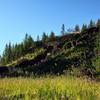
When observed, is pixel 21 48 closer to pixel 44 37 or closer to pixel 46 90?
pixel 44 37

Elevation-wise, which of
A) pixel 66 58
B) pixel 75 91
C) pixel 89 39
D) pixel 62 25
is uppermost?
pixel 62 25

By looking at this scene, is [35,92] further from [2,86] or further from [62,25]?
[62,25]

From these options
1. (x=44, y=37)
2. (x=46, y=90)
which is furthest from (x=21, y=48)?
(x=46, y=90)

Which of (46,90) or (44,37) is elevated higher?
(44,37)

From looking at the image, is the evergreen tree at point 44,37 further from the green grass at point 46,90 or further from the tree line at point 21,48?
the green grass at point 46,90

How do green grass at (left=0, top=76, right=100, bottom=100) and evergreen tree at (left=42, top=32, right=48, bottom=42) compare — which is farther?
evergreen tree at (left=42, top=32, right=48, bottom=42)

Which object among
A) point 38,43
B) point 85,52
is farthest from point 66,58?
point 38,43

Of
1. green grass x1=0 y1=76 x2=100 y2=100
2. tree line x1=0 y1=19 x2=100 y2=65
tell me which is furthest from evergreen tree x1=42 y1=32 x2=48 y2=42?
green grass x1=0 y1=76 x2=100 y2=100

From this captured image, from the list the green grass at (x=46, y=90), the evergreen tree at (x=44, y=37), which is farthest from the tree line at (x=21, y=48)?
the green grass at (x=46, y=90)

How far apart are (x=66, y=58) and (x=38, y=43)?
39.5 meters

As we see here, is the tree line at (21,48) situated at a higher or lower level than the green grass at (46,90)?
higher

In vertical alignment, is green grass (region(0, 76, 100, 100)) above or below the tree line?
below

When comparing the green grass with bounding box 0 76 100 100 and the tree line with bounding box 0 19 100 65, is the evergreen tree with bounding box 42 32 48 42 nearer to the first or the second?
the tree line with bounding box 0 19 100 65

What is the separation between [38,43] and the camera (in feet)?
373
